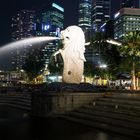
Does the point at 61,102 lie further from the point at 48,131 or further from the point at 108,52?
the point at 108,52

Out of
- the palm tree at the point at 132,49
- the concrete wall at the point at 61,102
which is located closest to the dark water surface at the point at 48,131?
the concrete wall at the point at 61,102

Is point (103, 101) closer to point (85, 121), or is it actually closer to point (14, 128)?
point (85, 121)

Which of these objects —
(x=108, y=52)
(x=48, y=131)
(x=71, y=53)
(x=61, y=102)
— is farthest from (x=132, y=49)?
(x=48, y=131)

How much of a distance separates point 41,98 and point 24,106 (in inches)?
334

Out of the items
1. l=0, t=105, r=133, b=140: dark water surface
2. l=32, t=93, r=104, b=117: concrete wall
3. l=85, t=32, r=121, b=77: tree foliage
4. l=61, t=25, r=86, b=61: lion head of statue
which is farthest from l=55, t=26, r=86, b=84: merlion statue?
l=85, t=32, r=121, b=77: tree foliage

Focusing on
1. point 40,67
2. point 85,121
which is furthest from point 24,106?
point 40,67

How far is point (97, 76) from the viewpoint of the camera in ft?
364

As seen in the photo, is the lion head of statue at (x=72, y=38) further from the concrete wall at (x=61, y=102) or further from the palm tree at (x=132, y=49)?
the palm tree at (x=132, y=49)

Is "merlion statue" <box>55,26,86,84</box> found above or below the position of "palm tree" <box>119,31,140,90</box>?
below

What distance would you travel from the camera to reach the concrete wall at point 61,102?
1160 inches

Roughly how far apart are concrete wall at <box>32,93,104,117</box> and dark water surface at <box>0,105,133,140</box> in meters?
2.41

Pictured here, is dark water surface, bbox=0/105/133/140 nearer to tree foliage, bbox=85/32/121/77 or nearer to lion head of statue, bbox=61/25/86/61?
lion head of statue, bbox=61/25/86/61

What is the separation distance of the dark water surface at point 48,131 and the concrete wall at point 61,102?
2408mm

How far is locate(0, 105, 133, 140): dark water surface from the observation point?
19578 mm
